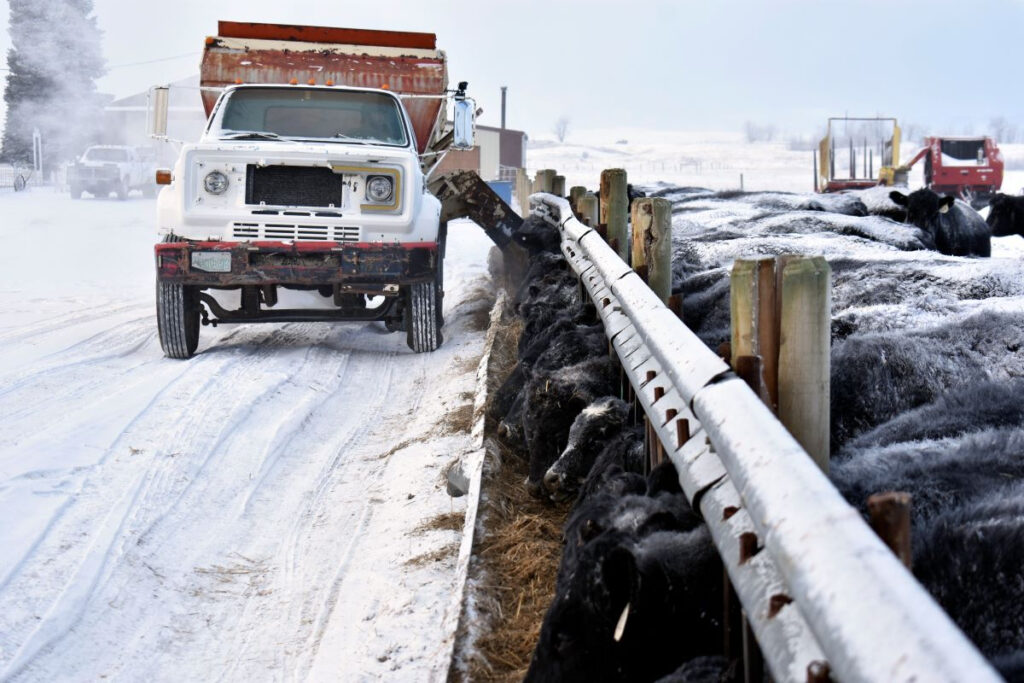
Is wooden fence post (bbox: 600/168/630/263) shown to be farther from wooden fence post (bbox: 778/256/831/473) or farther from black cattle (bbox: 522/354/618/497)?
wooden fence post (bbox: 778/256/831/473)

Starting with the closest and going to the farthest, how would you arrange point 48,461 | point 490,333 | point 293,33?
point 48,461 → point 490,333 → point 293,33

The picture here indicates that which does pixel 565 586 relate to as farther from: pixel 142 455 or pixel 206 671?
pixel 142 455

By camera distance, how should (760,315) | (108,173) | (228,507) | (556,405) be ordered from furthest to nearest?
(108,173)
(228,507)
(556,405)
(760,315)

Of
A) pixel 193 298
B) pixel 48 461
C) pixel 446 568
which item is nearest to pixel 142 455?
pixel 48 461

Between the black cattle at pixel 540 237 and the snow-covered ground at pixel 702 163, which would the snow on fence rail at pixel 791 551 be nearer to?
the black cattle at pixel 540 237

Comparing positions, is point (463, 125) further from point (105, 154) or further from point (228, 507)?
point (105, 154)

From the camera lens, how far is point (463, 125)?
1077 centimetres

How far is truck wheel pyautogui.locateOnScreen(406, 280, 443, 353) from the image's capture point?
9.20 m

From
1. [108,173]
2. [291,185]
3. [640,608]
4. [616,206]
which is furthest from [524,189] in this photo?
[108,173]

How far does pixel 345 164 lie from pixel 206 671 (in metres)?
5.60

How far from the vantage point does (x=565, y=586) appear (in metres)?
2.44

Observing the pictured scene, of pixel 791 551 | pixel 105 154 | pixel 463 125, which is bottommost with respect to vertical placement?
pixel 791 551

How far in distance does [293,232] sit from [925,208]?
5.15 m

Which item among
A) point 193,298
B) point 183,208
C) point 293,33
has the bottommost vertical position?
point 193,298
